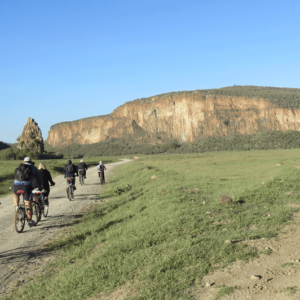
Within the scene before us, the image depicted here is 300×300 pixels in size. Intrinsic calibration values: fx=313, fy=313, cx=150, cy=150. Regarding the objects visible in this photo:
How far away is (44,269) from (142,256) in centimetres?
212

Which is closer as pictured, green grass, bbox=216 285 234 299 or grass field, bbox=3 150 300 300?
green grass, bbox=216 285 234 299

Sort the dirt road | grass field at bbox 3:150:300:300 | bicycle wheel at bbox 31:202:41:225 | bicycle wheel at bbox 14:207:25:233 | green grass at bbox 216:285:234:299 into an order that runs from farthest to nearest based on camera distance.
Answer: bicycle wheel at bbox 31:202:41:225, bicycle wheel at bbox 14:207:25:233, the dirt road, grass field at bbox 3:150:300:300, green grass at bbox 216:285:234:299

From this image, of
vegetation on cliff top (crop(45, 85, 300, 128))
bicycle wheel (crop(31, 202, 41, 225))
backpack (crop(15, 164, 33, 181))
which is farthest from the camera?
vegetation on cliff top (crop(45, 85, 300, 128))

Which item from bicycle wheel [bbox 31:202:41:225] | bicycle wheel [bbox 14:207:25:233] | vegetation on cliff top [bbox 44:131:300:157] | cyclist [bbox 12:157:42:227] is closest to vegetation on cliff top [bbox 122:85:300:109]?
vegetation on cliff top [bbox 44:131:300:157]

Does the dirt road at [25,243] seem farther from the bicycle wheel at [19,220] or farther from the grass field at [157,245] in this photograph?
the grass field at [157,245]

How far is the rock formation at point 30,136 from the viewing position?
455ft

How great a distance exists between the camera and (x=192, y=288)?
5.02 m

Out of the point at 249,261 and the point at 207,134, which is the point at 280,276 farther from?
the point at 207,134

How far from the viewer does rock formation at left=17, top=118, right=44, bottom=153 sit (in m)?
139

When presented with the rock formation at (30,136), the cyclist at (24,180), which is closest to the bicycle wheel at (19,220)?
the cyclist at (24,180)

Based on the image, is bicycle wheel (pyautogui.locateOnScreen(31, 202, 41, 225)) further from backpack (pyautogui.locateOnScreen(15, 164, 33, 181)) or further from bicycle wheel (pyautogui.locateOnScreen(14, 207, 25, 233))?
backpack (pyautogui.locateOnScreen(15, 164, 33, 181))

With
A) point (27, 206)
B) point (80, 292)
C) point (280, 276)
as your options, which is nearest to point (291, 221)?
point (280, 276)

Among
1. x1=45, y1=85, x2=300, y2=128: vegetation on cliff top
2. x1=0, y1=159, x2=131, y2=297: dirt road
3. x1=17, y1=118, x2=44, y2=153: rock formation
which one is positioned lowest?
x1=0, y1=159, x2=131, y2=297: dirt road

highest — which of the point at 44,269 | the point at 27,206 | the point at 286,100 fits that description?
the point at 286,100
